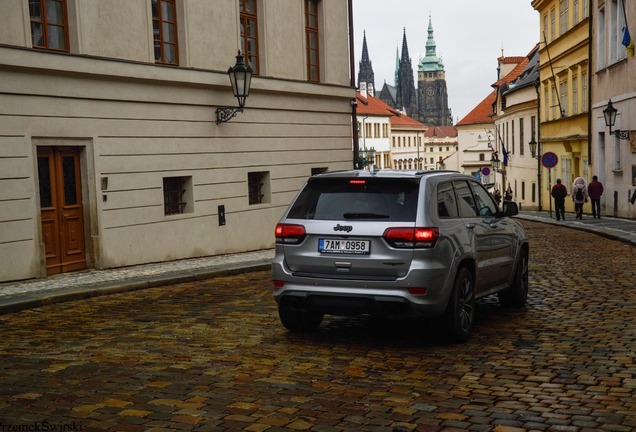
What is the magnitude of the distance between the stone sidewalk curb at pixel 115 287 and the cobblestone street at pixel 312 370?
26cm

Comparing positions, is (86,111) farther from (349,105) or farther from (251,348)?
(349,105)

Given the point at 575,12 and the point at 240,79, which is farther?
the point at 575,12

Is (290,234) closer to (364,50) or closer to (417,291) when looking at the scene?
(417,291)

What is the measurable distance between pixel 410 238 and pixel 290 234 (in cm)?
118

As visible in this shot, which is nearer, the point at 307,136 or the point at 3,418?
the point at 3,418

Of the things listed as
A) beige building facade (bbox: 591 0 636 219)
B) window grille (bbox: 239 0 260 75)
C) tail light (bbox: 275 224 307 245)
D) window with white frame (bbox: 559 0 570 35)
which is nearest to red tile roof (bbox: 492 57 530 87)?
window with white frame (bbox: 559 0 570 35)

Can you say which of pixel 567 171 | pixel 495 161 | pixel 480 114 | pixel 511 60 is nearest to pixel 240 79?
pixel 567 171

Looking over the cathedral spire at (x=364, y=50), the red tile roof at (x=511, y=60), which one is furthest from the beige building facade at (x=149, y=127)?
the cathedral spire at (x=364, y=50)

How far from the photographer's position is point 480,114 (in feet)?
331

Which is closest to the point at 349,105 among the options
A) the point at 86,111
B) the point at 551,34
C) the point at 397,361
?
the point at 86,111

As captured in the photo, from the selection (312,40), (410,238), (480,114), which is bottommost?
(410,238)

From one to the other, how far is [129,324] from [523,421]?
16.9 feet

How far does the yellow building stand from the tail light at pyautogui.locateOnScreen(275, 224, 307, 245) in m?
27.3

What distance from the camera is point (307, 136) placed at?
2131cm
